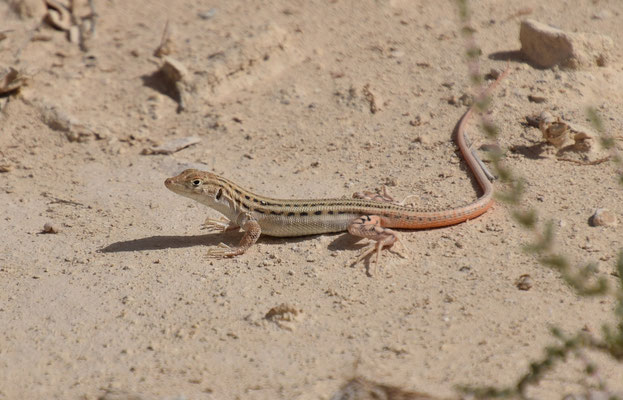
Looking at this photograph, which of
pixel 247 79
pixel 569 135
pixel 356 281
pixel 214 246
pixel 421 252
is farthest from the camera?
pixel 247 79

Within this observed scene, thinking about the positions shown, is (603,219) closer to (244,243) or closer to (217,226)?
(244,243)

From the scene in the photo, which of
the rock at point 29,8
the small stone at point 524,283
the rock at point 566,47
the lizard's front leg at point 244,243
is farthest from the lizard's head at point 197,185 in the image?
the rock at point 29,8

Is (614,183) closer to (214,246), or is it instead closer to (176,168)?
(214,246)

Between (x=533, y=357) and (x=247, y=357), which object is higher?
(x=533, y=357)

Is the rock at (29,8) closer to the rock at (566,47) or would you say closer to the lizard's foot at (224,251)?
the lizard's foot at (224,251)

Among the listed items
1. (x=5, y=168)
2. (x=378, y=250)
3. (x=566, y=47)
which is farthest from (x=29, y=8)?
(x=566, y=47)

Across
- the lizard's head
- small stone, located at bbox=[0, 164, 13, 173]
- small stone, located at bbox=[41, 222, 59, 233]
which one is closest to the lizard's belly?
the lizard's head

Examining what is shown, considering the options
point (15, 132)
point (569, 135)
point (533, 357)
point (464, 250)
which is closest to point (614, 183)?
point (569, 135)
